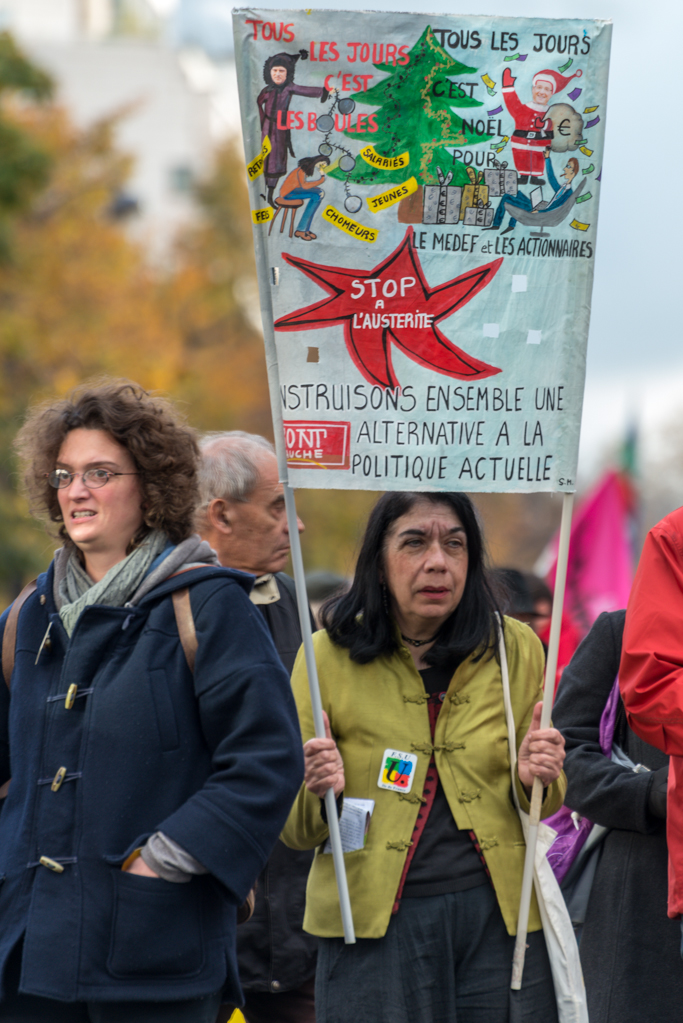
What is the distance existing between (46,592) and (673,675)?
157 cm

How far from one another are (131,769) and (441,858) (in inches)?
39.2

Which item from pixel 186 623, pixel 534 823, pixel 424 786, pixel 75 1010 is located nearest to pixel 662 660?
pixel 534 823

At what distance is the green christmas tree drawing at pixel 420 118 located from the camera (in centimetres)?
347

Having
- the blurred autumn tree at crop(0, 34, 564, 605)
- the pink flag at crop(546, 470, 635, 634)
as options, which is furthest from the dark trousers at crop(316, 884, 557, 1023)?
→ the blurred autumn tree at crop(0, 34, 564, 605)

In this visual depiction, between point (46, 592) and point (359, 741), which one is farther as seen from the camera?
point (359, 741)

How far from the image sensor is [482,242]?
355 cm

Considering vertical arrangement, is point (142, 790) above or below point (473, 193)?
below

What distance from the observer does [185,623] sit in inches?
115

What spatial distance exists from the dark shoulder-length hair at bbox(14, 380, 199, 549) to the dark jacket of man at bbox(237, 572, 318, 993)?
1.45 metres

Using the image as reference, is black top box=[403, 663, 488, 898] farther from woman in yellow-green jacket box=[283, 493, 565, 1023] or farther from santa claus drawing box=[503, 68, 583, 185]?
santa claus drawing box=[503, 68, 583, 185]

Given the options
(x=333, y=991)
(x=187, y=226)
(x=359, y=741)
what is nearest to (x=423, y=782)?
(x=359, y=741)

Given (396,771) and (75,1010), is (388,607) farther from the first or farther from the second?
(75,1010)

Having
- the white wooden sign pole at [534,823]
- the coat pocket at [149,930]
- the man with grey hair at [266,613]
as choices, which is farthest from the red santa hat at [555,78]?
the coat pocket at [149,930]

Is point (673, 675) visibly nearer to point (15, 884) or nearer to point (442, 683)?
point (442, 683)
